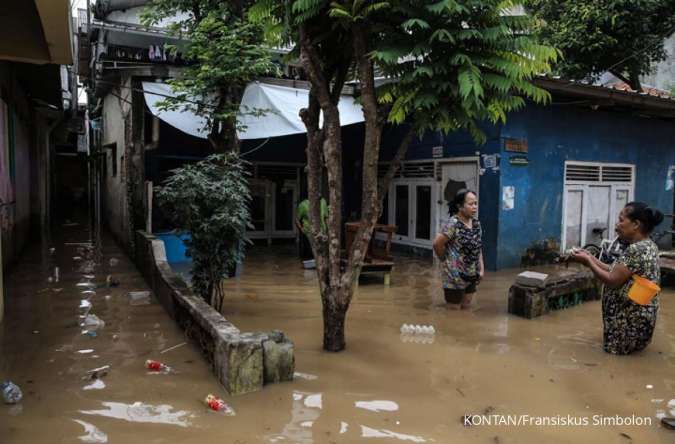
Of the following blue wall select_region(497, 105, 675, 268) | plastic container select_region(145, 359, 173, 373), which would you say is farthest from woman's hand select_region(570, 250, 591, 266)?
blue wall select_region(497, 105, 675, 268)

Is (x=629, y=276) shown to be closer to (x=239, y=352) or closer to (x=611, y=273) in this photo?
(x=611, y=273)

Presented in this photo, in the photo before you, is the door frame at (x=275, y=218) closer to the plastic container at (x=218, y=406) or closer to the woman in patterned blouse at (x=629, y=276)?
the woman in patterned blouse at (x=629, y=276)

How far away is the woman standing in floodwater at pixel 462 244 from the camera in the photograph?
6.29 meters

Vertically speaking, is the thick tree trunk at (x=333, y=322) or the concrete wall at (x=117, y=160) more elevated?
the concrete wall at (x=117, y=160)

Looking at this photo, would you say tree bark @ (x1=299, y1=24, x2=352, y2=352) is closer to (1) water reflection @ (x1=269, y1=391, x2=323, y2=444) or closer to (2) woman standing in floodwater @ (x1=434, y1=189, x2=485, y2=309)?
(1) water reflection @ (x1=269, y1=391, x2=323, y2=444)

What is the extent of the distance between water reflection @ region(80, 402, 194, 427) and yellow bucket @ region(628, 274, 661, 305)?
3760 millimetres

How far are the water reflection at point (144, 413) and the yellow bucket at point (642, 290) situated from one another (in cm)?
376

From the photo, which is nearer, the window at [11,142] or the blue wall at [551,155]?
the window at [11,142]

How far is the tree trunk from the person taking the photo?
4.71 meters

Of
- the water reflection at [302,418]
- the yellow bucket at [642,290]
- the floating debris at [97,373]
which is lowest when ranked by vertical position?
the water reflection at [302,418]

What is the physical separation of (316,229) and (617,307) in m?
2.84

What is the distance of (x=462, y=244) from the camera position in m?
6.31

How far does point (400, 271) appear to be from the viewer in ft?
32.7

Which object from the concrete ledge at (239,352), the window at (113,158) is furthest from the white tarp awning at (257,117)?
the concrete ledge at (239,352)
